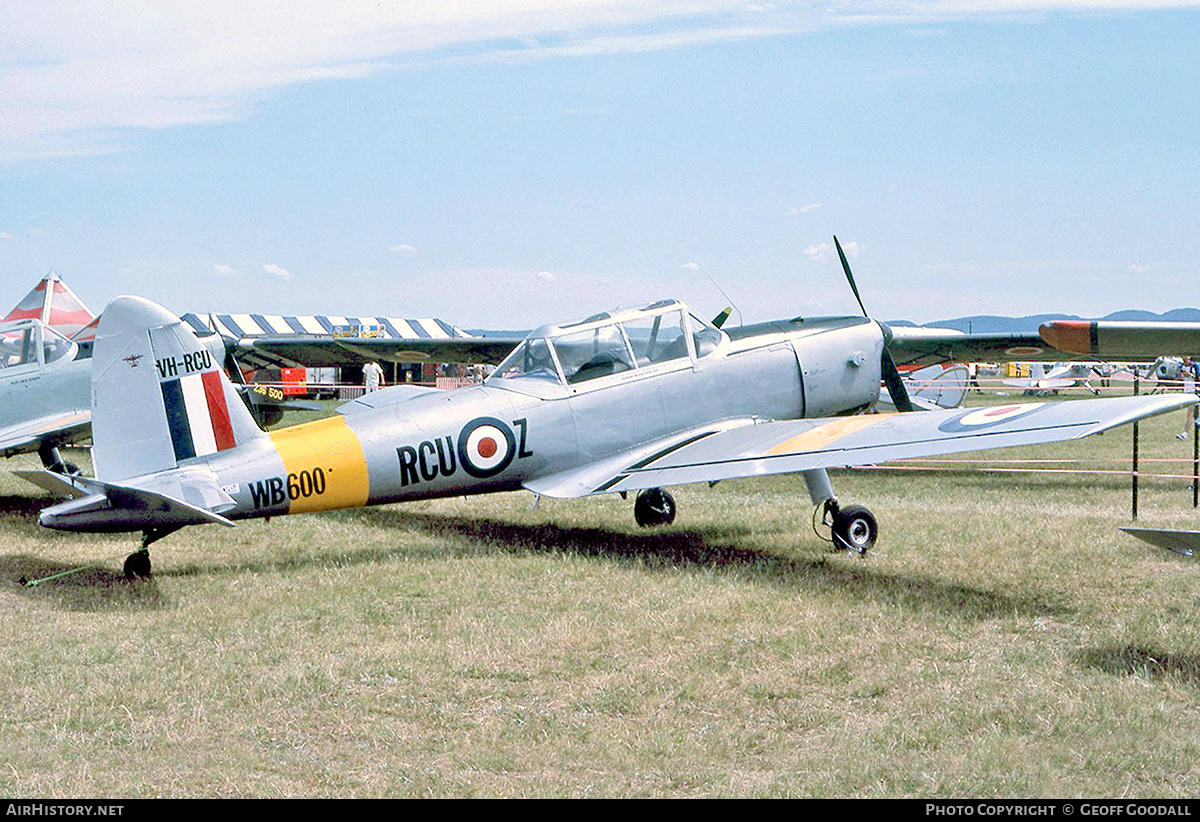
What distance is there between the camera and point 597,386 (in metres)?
8.05

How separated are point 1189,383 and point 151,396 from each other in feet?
41.6

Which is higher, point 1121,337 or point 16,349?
A: point 16,349

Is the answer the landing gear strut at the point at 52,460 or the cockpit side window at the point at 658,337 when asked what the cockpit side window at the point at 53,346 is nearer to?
the landing gear strut at the point at 52,460

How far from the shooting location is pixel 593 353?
8.13 metres

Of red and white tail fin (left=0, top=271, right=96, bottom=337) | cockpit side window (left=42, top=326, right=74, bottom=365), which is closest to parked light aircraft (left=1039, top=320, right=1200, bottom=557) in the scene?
cockpit side window (left=42, top=326, right=74, bottom=365)

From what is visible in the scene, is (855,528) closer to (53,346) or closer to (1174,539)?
(1174,539)

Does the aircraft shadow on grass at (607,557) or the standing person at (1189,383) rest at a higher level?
the aircraft shadow on grass at (607,557)

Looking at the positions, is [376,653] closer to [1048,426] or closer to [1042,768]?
[1042,768]

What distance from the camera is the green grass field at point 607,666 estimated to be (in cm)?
370

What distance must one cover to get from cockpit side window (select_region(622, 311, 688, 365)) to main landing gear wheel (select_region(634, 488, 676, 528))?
54.7 inches

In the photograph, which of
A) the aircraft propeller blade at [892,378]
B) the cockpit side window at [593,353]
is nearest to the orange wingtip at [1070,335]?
the aircraft propeller blade at [892,378]

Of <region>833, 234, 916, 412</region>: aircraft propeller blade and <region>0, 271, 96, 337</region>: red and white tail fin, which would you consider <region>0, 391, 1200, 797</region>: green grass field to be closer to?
<region>833, 234, 916, 412</region>: aircraft propeller blade

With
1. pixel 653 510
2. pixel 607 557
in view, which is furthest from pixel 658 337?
pixel 607 557

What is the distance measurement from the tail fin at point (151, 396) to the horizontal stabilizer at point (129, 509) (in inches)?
11.3
